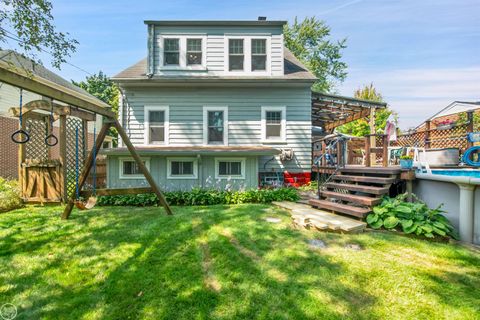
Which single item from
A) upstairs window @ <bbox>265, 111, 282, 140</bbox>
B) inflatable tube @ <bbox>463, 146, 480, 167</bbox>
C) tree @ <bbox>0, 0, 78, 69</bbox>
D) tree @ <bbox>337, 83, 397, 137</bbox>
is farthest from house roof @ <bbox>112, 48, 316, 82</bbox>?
tree @ <bbox>337, 83, 397, 137</bbox>

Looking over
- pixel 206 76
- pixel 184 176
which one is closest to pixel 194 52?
pixel 206 76

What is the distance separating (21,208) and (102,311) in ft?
21.0

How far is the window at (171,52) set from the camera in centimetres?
966

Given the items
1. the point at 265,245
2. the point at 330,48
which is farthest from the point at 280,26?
the point at 330,48

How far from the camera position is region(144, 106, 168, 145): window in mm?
9609

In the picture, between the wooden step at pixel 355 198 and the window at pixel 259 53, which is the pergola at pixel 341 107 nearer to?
the window at pixel 259 53

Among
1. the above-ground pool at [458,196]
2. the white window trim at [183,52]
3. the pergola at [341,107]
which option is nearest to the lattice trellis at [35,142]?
the white window trim at [183,52]

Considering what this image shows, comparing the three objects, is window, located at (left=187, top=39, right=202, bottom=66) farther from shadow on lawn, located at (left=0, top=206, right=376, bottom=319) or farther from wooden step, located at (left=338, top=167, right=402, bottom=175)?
shadow on lawn, located at (left=0, top=206, right=376, bottom=319)

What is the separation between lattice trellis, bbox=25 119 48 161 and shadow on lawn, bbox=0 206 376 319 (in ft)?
9.94

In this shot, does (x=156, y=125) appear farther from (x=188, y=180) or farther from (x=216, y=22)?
(x=216, y=22)

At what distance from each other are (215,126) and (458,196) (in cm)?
775

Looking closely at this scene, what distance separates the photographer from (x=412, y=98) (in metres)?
25.7

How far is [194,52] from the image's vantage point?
31.7 feet

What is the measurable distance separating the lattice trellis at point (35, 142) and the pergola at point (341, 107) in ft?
31.7
